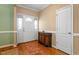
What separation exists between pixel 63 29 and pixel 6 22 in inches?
74.8

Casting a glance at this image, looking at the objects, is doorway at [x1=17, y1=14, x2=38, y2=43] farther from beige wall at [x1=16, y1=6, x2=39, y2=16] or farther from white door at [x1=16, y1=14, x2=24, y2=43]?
beige wall at [x1=16, y1=6, x2=39, y2=16]

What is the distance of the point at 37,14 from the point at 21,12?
62 cm

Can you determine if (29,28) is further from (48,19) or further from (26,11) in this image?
(48,19)

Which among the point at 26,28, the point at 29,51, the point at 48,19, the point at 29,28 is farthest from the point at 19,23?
the point at 29,51

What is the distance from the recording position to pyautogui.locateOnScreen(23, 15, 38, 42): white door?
120 inches

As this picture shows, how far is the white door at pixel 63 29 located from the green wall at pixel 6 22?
63.2 inches

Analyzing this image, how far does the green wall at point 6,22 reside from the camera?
2.56 meters

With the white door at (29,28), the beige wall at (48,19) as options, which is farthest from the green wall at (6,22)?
the beige wall at (48,19)

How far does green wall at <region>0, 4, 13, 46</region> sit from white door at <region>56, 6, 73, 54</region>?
5.26 ft

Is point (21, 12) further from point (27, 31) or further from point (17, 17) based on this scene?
point (27, 31)

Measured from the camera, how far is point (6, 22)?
104 inches

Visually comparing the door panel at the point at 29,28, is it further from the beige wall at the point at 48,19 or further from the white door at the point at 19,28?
the beige wall at the point at 48,19

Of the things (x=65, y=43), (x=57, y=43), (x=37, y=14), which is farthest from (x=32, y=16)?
(x=65, y=43)

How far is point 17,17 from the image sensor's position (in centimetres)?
285
